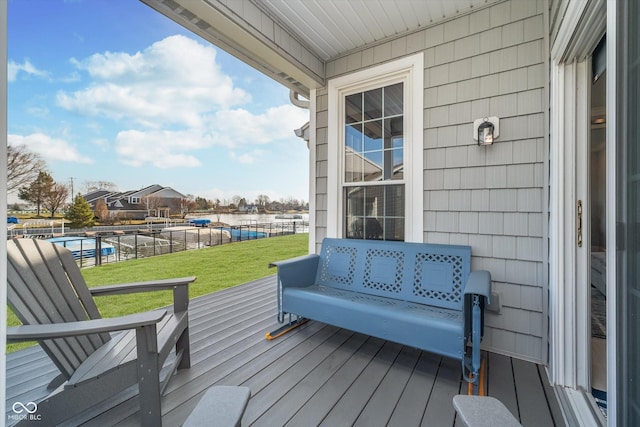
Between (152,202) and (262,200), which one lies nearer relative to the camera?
(152,202)

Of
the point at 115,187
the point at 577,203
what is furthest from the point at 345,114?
the point at 115,187

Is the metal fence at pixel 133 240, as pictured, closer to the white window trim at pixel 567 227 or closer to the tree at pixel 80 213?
the tree at pixel 80 213

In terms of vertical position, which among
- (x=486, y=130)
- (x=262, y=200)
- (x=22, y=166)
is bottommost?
(x=262, y=200)

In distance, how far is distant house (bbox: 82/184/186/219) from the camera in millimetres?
3758

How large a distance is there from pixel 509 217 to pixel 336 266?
160 centimetres

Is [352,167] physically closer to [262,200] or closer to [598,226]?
[598,226]

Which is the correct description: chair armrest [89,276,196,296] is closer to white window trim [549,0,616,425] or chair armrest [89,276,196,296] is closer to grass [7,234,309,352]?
grass [7,234,309,352]

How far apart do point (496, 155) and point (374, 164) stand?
114 centimetres

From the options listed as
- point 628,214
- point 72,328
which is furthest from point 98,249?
point 628,214

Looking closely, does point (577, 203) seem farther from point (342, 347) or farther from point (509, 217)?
point (342, 347)

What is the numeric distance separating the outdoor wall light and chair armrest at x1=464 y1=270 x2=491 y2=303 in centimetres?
110

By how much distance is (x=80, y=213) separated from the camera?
11.0 ft

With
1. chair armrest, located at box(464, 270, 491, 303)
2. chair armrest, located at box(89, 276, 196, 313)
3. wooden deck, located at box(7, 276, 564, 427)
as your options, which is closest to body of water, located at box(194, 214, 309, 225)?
wooden deck, located at box(7, 276, 564, 427)

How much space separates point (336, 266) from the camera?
2.86 meters
